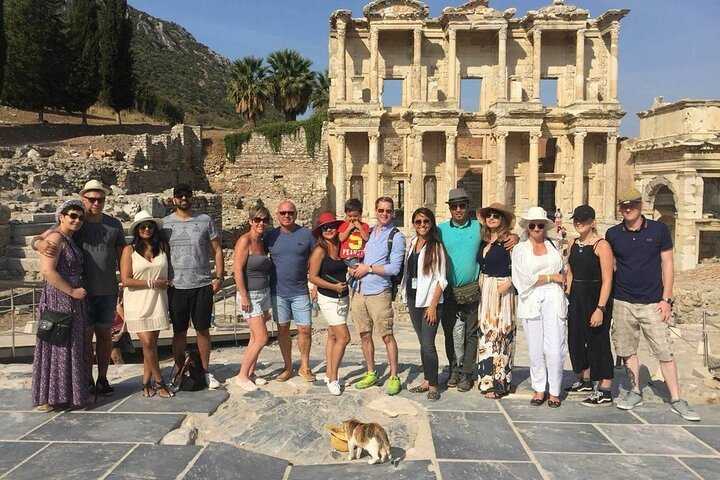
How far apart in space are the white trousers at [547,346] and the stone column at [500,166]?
23140 mm

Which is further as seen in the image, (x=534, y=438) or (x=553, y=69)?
(x=553, y=69)

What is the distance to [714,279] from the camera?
1983 cm

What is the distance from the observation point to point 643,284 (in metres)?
5.23

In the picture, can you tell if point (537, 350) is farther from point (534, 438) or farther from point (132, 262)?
point (132, 262)

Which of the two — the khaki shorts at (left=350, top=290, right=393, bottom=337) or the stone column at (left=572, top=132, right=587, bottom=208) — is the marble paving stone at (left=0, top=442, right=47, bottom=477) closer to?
the khaki shorts at (left=350, top=290, right=393, bottom=337)

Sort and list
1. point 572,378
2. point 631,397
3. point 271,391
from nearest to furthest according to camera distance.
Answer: point 631,397 < point 271,391 < point 572,378

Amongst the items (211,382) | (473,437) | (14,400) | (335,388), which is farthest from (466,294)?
(14,400)

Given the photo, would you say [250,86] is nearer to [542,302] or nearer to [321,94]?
[321,94]

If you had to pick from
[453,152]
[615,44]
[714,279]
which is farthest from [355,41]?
[714,279]

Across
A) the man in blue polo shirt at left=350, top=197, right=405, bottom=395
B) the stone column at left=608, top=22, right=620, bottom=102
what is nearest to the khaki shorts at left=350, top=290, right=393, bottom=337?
the man in blue polo shirt at left=350, top=197, right=405, bottom=395

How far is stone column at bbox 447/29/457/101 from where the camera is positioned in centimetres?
2770

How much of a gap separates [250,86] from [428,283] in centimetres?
3581

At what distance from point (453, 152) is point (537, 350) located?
23.1m

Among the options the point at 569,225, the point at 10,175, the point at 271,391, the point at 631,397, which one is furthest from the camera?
the point at 569,225
